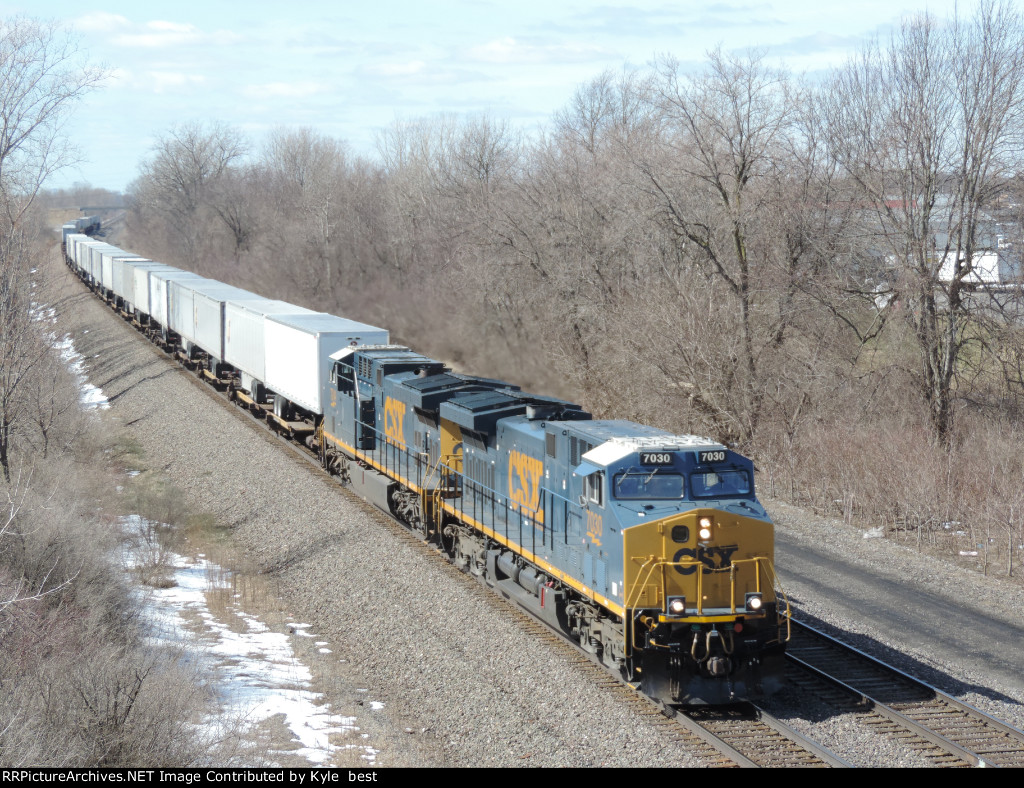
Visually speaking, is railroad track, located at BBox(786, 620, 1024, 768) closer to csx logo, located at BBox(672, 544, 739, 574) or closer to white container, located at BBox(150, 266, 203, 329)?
csx logo, located at BBox(672, 544, 739, 574)

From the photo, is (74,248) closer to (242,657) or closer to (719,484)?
(242,657)

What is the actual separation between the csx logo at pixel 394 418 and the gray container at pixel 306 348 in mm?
3644

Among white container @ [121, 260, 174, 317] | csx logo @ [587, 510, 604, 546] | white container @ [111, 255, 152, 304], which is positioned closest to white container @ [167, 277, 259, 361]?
white container @ [121, 260, 174, 317]

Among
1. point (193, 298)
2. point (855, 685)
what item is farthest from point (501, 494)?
point (193, 298)

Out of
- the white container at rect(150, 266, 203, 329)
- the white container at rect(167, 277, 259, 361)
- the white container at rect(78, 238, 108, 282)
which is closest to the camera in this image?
the white container at rect(167, 277, 259, 361)

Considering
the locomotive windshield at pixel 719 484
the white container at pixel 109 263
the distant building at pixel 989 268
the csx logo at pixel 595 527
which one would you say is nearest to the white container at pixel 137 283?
Answer: the white container at pixel 109 263

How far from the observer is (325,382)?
23.7 meters

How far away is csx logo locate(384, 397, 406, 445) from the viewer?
64.1 feet

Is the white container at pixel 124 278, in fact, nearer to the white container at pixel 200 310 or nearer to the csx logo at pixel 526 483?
the white container at pixel 200 310

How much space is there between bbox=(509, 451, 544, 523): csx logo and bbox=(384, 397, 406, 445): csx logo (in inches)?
196

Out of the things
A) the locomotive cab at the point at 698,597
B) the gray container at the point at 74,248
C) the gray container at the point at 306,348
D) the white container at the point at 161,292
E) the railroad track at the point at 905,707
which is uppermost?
the gray container at the point at 74,248

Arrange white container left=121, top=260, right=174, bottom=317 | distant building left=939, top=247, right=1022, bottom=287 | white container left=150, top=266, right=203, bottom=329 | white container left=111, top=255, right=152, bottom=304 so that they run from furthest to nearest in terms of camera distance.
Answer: white container left=111, top=255, right=152, bottom=304, white container left=121, top=260, right=174, bottom=317, white container left=150, top=266, right=203, bottom=329, distant building left=939, top=247, right=1022, bottom=287

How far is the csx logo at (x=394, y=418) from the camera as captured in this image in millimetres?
19531

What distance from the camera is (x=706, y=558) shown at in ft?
36.2
